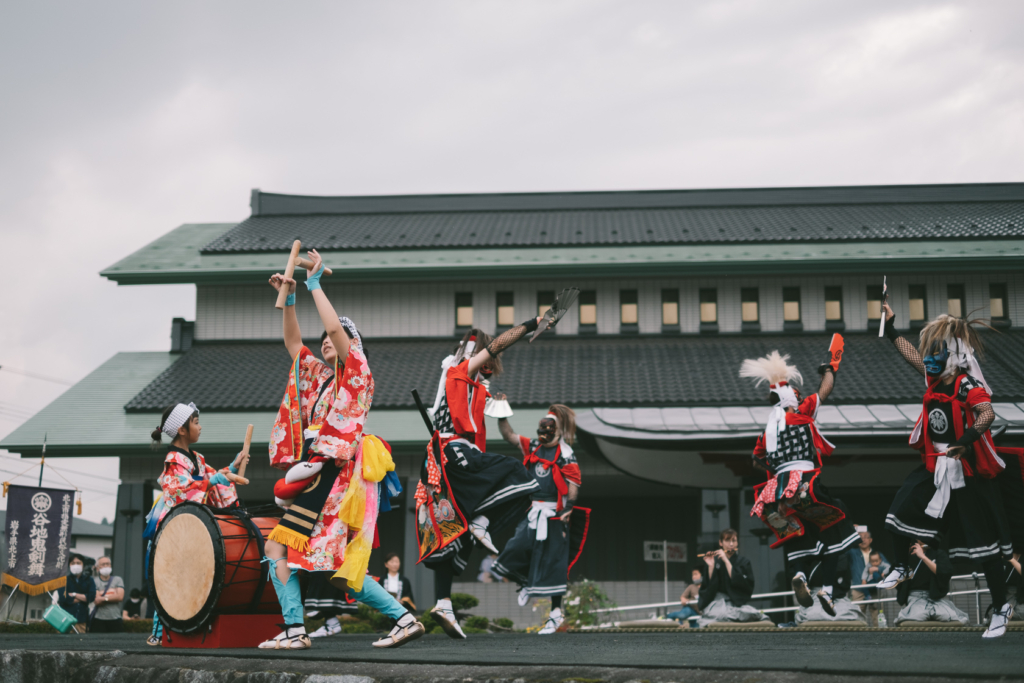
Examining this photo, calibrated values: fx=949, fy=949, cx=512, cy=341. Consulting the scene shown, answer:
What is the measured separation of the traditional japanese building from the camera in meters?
17.7

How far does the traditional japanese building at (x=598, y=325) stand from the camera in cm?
1769

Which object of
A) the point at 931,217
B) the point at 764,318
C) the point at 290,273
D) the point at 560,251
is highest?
the point at 931,217

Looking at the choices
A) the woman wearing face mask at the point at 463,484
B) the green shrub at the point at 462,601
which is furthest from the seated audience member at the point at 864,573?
the woman wearing face mask at the point at 463,484

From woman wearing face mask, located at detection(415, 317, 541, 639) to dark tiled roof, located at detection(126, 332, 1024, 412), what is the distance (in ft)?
32.9

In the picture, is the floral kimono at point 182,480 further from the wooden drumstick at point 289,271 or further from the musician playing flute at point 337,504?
the wooden drumstick at point 289,271

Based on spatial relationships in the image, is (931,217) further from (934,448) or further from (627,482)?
(934,448)

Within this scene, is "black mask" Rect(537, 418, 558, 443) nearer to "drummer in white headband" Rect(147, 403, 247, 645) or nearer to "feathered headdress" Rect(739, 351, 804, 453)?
"feathered headdress" Rect(739, 351, 804, 453)

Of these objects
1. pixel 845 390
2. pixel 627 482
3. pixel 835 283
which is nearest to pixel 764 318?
pixel 835 283

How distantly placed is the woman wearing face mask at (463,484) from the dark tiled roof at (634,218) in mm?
13648

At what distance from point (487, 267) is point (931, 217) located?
37.0 ft

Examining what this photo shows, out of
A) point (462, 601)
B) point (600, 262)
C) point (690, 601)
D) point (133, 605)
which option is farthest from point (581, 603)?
point (133, 605)

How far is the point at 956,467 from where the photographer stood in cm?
625

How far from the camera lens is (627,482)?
18.7m

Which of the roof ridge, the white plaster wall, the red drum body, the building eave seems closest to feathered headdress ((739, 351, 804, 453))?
the red drum body
